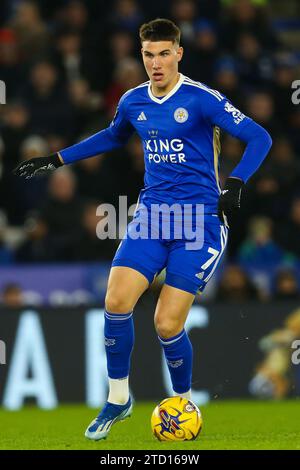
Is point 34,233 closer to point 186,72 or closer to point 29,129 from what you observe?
point 29,129

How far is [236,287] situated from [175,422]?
176 inches

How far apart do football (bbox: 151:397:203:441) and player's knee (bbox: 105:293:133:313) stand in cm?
60

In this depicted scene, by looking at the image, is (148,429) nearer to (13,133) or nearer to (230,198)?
(230,198)

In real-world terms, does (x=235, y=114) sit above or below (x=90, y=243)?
above

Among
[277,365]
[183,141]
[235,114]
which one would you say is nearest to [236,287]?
[277,365]

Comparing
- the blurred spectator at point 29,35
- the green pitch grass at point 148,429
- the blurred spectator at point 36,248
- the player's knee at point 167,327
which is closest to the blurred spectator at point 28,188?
the blurred spectator at point 36,248

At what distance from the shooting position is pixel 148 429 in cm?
826

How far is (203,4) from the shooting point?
15.0 metres

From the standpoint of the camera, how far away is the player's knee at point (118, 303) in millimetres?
7144

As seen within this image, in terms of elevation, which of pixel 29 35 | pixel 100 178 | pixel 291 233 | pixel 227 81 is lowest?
pixel 291 233

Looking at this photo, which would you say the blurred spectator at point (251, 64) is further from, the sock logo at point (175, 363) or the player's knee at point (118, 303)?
the player's knee at point (118, 303)

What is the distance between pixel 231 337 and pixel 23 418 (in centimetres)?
232

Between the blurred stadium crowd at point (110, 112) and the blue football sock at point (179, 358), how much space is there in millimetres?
4033
